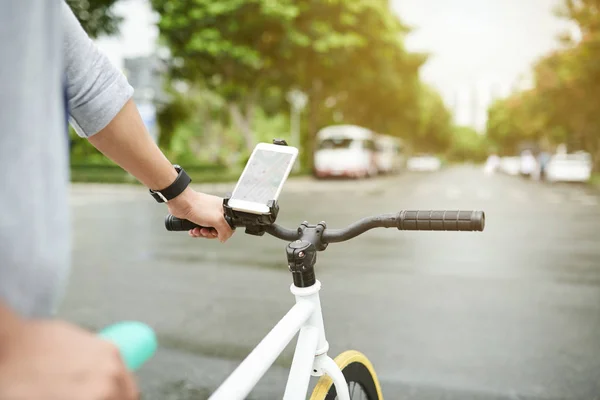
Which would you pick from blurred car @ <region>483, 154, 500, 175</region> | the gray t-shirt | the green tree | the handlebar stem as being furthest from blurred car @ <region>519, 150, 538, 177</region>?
the gray t-shirt

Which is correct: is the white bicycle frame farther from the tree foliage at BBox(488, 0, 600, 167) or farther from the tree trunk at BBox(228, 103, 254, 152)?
the tree foliage at BBox(488, 0, 600, 167)

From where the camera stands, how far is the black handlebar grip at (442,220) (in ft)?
5.09

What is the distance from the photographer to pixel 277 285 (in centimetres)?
649

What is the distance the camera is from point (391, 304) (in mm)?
5711

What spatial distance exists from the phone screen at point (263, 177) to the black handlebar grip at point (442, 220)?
0.30 meters

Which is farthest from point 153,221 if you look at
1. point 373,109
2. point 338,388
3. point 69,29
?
point 373,109

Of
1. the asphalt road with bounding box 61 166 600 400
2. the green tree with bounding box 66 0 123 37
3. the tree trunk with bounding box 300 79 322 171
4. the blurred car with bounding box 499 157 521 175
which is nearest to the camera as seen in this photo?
the asphalt road with bounding box 61 166 600 400

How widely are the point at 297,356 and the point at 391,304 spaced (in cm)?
409

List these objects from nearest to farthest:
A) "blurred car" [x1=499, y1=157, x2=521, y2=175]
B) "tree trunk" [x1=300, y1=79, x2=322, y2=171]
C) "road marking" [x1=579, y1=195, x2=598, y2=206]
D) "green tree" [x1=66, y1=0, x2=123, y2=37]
Answer: "green tree" [x1=66, y1=0, x2=123, y2=37], "road marking" [x1=579, y1=195, x2=598, y2=206], "tree trunk" [x1=300, y1=79, x2=322, y2=171], "blurred car" [x1=499, y1=157, x2=521, y2=175]

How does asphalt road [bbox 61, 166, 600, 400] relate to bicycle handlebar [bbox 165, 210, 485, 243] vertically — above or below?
below

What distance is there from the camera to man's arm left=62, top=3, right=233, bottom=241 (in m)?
1.08

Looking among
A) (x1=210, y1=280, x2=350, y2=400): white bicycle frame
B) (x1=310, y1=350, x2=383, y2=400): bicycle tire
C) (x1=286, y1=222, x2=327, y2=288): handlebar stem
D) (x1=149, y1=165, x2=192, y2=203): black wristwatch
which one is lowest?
(x1=310, y1=350, x2=383, y2=400): bicycle tire

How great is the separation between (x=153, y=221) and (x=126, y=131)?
466 inches

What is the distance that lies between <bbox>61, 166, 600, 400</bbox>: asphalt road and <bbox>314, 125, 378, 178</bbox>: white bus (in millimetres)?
23230
